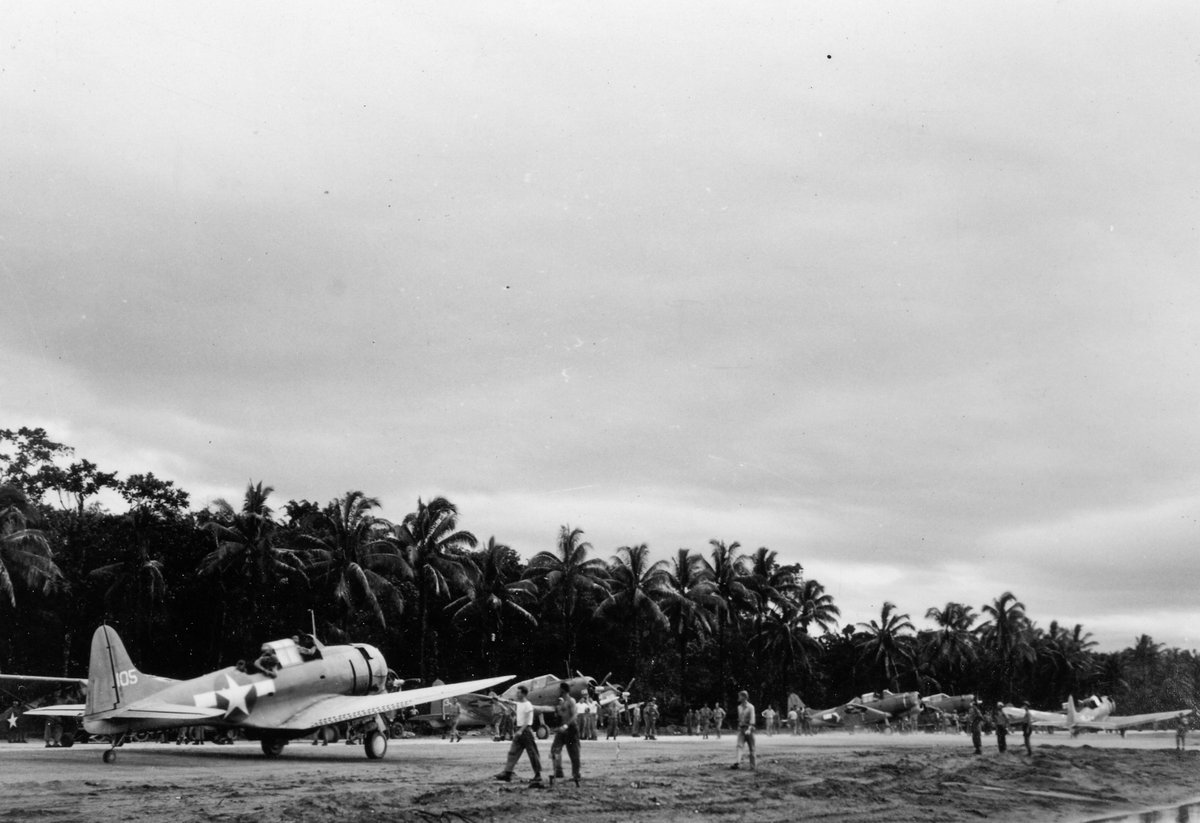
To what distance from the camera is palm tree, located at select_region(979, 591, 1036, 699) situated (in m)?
102

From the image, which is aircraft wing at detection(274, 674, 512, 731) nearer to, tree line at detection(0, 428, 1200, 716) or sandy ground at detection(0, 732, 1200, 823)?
sandy ground at detection(0, 732, 1200, 823)

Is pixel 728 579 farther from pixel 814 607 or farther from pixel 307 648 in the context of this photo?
pixel 307 648

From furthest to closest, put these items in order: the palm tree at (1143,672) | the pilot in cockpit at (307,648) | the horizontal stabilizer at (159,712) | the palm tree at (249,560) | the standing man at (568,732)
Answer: the palm tree at (1143,672) < the palm tree at (249,560) < the pilot in cockpit at (307,648) < the horizontal stabilizer at (159,712) < the standing man at (568,732)

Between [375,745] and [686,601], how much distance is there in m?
50.2

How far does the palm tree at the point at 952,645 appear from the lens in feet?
339

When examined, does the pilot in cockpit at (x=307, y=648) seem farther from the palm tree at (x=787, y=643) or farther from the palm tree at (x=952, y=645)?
the palm tree at (x=952, y=645)

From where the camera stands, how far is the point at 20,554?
5269 cm

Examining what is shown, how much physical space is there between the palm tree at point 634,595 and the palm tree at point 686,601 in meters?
0.79

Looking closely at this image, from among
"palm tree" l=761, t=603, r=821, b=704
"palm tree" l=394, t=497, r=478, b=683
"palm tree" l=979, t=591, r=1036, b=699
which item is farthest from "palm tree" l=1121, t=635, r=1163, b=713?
"palm tree" l=394, t=497, r=478, b=683

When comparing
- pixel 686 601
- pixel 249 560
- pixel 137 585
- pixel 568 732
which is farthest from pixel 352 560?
pixel 568 732

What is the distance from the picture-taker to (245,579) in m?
59.4

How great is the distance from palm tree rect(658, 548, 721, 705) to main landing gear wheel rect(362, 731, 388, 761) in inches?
1913

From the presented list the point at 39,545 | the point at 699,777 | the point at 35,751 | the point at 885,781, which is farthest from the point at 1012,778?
→ the point at 39,545

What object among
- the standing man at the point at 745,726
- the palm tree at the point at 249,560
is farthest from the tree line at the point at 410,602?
the standing man at the point at 745,726
